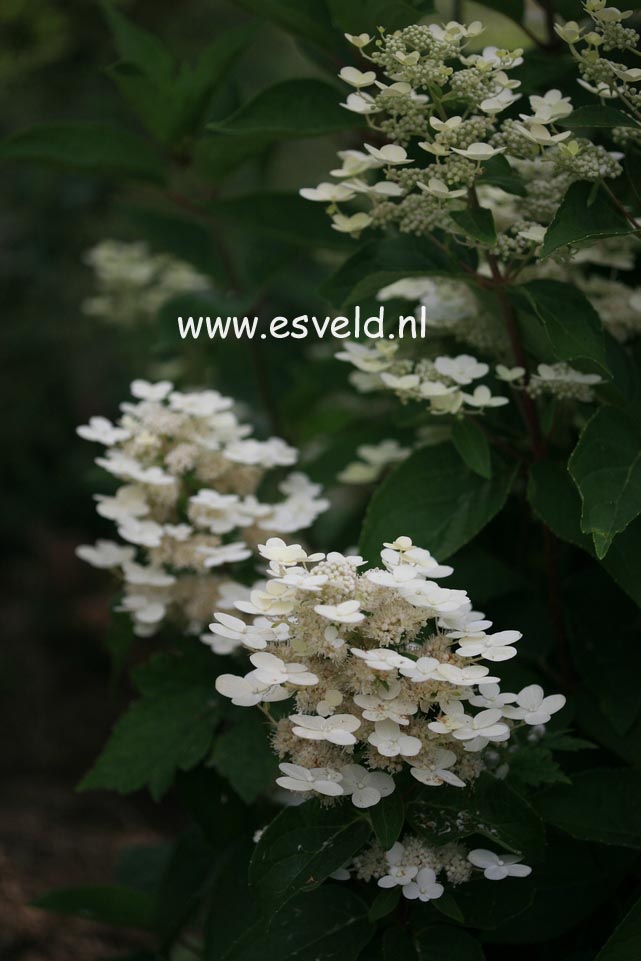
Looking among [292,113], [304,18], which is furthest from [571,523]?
[304,18]

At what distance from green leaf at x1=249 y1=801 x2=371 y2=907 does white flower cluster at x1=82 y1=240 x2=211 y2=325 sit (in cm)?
122

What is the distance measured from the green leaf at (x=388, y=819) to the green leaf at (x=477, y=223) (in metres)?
0.45

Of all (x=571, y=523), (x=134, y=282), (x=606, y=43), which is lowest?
(x=134, y=282)

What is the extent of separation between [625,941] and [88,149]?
3.67ft

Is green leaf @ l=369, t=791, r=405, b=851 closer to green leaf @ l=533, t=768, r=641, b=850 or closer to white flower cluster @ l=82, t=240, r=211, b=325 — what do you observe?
green leaf @ l=533, t=768, r=641, b=850

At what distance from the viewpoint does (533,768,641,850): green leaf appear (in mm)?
867

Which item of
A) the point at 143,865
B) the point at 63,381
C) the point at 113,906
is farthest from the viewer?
the point at 63,381

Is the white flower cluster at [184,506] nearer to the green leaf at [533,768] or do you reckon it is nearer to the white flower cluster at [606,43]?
the green leaf at [533,768]

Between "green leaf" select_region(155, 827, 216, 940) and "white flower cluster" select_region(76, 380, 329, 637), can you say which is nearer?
"white flower cluster" select_region(76, 380, 329, 637)

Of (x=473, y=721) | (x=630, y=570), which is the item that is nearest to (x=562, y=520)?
(x=630, y=570)

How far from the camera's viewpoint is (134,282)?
185 centimetres

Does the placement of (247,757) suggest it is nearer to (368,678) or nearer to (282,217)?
(368,678)

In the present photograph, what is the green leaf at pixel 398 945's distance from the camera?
78 centimetres

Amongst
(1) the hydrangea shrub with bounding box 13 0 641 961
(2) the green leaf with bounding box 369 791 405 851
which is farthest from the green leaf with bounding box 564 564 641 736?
(2) the green leaf with bounding box 369 791 405 851
